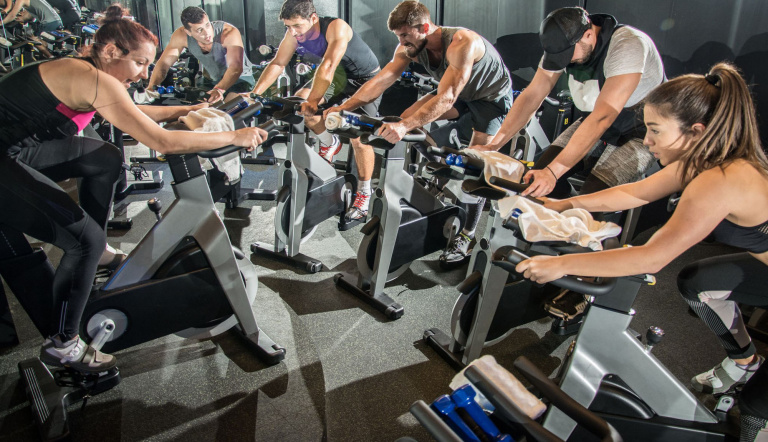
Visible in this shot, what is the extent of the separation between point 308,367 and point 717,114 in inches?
68.5

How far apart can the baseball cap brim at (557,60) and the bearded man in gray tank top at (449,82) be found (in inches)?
17.6

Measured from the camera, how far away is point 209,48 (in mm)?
4422

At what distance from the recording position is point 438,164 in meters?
2.08

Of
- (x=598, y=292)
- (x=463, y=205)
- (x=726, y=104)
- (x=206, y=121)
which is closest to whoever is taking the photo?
(x=598, y=292)

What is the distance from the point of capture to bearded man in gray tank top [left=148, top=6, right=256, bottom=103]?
4.06 metres

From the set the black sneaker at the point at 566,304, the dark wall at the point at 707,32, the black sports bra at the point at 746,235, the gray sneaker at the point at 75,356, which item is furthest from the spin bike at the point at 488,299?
the dark wall at the point at 707,32

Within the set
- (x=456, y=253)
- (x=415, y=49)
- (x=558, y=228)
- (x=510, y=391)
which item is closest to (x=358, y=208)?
(x=456, y=253)

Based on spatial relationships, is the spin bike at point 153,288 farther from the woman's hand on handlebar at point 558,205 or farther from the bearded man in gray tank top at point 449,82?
the woman's hand on handlebar at point 558,205

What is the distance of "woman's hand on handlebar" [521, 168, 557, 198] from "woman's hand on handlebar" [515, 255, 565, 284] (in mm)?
638

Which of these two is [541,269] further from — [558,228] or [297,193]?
[297,193]

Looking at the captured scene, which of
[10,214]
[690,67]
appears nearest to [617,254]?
[10,214]

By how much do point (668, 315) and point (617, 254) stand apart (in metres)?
1.73

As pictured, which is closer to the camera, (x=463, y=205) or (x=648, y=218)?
(x=463, y=205)

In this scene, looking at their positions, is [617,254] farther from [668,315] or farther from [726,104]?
[668,315]
